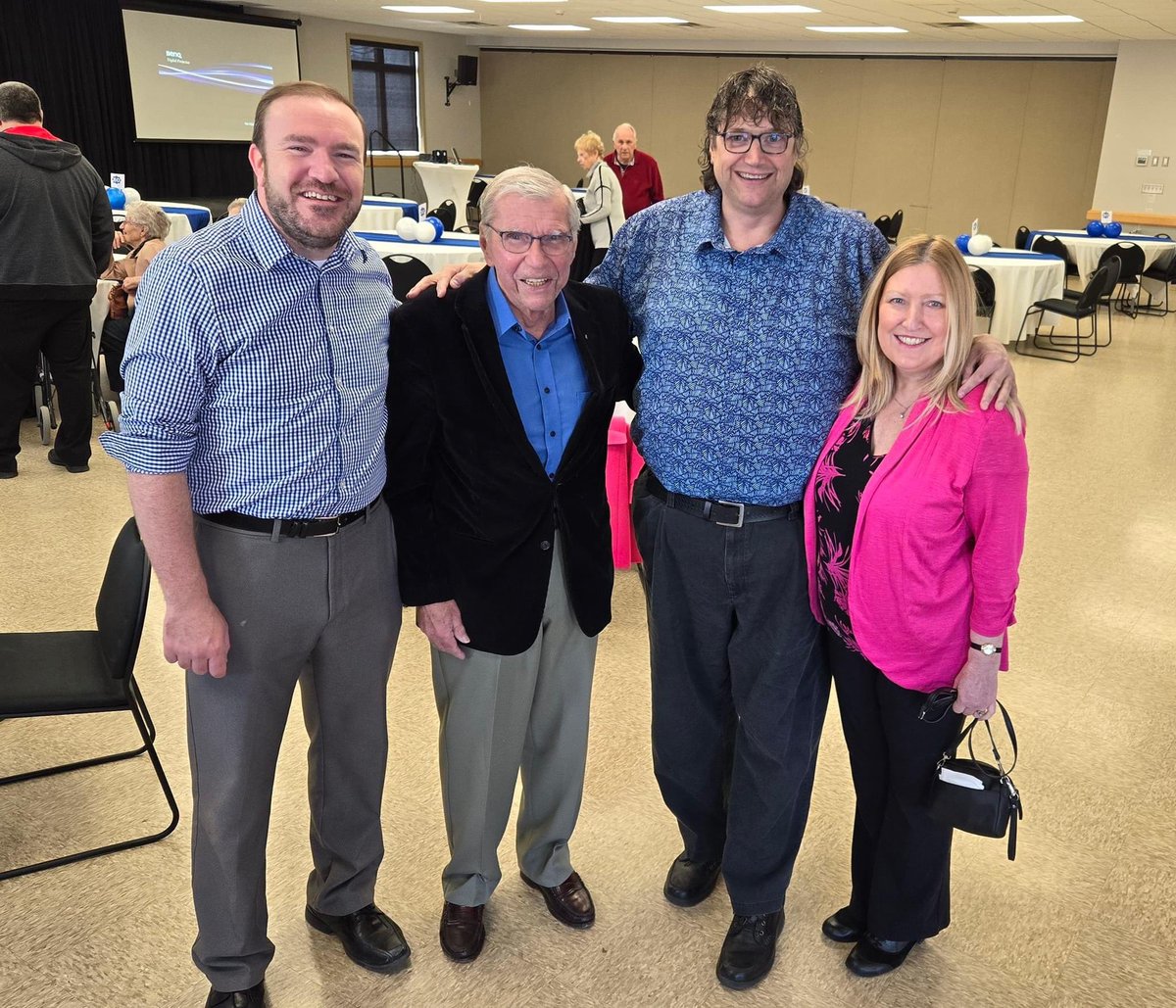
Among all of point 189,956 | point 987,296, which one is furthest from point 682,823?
point 987,296

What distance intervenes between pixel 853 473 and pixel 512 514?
64 cm

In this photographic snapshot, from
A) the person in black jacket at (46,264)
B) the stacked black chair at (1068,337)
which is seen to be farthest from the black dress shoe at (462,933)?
the stacked black chair at (1068,337)

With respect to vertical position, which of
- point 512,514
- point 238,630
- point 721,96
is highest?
point 721,96

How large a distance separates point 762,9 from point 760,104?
11.4 m

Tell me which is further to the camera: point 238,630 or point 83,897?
point 83,897

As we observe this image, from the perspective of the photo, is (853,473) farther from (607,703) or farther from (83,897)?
(83,897)

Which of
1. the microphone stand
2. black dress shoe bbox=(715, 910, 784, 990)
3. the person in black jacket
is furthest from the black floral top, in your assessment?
the microphone stand

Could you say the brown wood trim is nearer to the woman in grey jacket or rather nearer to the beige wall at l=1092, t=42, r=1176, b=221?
the beige wall at l=1092, t=42, r=1176, b=221

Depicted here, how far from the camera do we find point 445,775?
83.9 inches

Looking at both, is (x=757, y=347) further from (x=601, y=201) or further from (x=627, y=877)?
(x=601, y=201)

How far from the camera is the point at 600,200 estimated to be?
8.95 metres

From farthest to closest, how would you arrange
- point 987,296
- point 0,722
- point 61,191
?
1. point 987,296
2. point 61,191
3. point 0,722

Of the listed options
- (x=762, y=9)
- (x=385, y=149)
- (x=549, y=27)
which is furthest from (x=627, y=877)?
(x=385, y=149)

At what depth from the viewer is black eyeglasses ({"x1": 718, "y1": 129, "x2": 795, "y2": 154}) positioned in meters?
1.88
